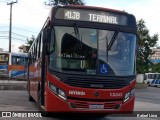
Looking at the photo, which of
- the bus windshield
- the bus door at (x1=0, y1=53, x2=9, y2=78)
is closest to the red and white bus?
the bus windshield

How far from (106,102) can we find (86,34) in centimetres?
200

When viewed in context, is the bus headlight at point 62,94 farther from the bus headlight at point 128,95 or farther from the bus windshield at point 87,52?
the bus headlight at point 128,95

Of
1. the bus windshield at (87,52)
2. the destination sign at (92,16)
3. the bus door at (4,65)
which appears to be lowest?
the bus door at (4,65)

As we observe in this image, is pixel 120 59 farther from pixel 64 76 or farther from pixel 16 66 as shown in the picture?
pixel 16 66

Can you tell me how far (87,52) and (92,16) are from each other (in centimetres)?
116

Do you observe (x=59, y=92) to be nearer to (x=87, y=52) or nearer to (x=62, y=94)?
(x=62, y=94)

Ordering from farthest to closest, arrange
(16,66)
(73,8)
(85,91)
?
1. (16,66)
2. (73,8)
3. (85,91)

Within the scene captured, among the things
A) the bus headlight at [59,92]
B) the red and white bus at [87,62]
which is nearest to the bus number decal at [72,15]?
the red and white bus at [87,62]

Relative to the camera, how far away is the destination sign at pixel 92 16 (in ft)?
34.0

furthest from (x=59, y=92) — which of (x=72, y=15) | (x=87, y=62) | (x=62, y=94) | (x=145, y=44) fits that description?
(x=145, y=44)

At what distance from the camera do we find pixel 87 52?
10086 millimetres

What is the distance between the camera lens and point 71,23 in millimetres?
10227

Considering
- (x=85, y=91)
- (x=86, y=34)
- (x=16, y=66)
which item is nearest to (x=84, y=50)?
(x=86, y=34)

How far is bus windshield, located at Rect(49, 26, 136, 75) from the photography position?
32.8ft
